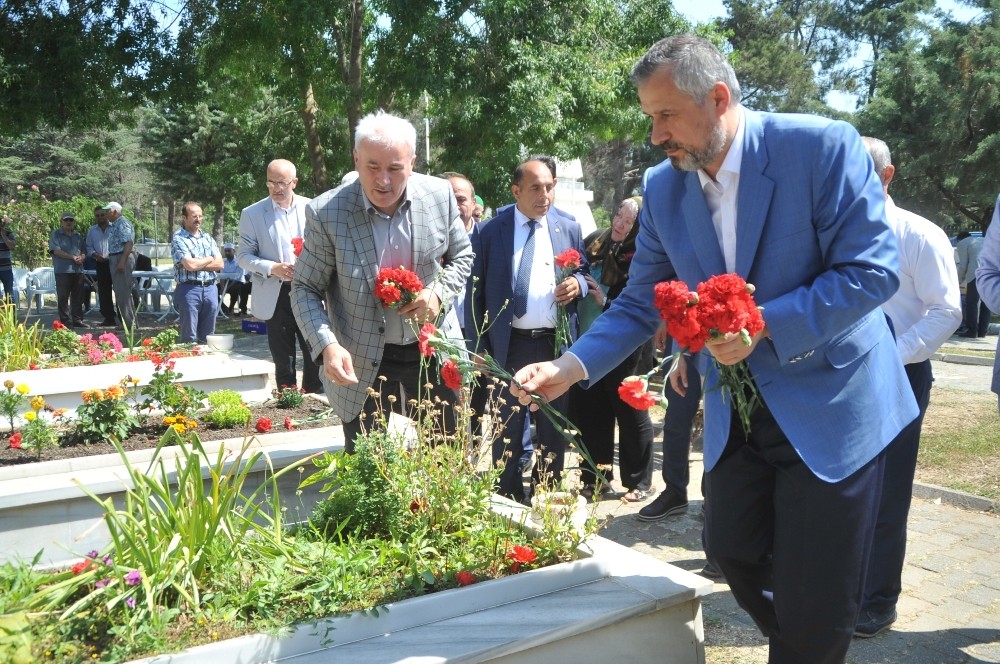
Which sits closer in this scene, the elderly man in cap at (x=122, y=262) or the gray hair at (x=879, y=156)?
the gray hair at (x=879, y=156)

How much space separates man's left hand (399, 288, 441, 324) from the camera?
154 inches

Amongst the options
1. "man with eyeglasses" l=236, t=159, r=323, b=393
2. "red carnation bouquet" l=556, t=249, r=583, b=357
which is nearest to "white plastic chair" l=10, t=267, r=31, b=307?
"man with eyeglasses" l=236, t=159, r=323, b=393

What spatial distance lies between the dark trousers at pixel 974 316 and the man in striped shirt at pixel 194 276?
1324 centimetres

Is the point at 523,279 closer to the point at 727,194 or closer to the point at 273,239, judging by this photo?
the point at 727,194

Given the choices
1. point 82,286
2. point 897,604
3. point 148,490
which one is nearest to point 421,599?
point 148,490

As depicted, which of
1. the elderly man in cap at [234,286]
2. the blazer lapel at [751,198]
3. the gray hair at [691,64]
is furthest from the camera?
the elderly man in cap at [234,286]

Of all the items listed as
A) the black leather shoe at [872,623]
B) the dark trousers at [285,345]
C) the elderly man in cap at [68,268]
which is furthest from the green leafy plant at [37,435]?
the elderly man in cap at [68,268]

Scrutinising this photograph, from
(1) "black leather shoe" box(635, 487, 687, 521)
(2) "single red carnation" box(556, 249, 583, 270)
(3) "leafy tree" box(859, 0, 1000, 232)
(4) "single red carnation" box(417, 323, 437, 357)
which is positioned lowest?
(1) "black leather shoe" box(635, 487, 687, 521)

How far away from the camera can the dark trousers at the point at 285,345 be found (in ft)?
25.7

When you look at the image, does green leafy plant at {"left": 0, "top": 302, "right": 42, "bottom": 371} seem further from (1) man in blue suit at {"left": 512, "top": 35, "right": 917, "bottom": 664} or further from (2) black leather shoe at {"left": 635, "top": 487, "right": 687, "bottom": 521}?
(1) man in blue suit at {"left": 512, "top": 35, "right": 917, "bottom": 664}

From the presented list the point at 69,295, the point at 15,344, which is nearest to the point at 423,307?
the point at 15,344

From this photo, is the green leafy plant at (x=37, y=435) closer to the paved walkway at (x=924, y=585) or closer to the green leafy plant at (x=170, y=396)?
the green leafy plant at (x=170, y=396)

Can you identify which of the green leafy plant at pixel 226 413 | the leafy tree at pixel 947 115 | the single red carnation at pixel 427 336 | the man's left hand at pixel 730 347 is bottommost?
the green leafy plant at pixel 226 413

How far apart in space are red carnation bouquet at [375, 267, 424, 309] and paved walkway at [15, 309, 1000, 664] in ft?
4.39
